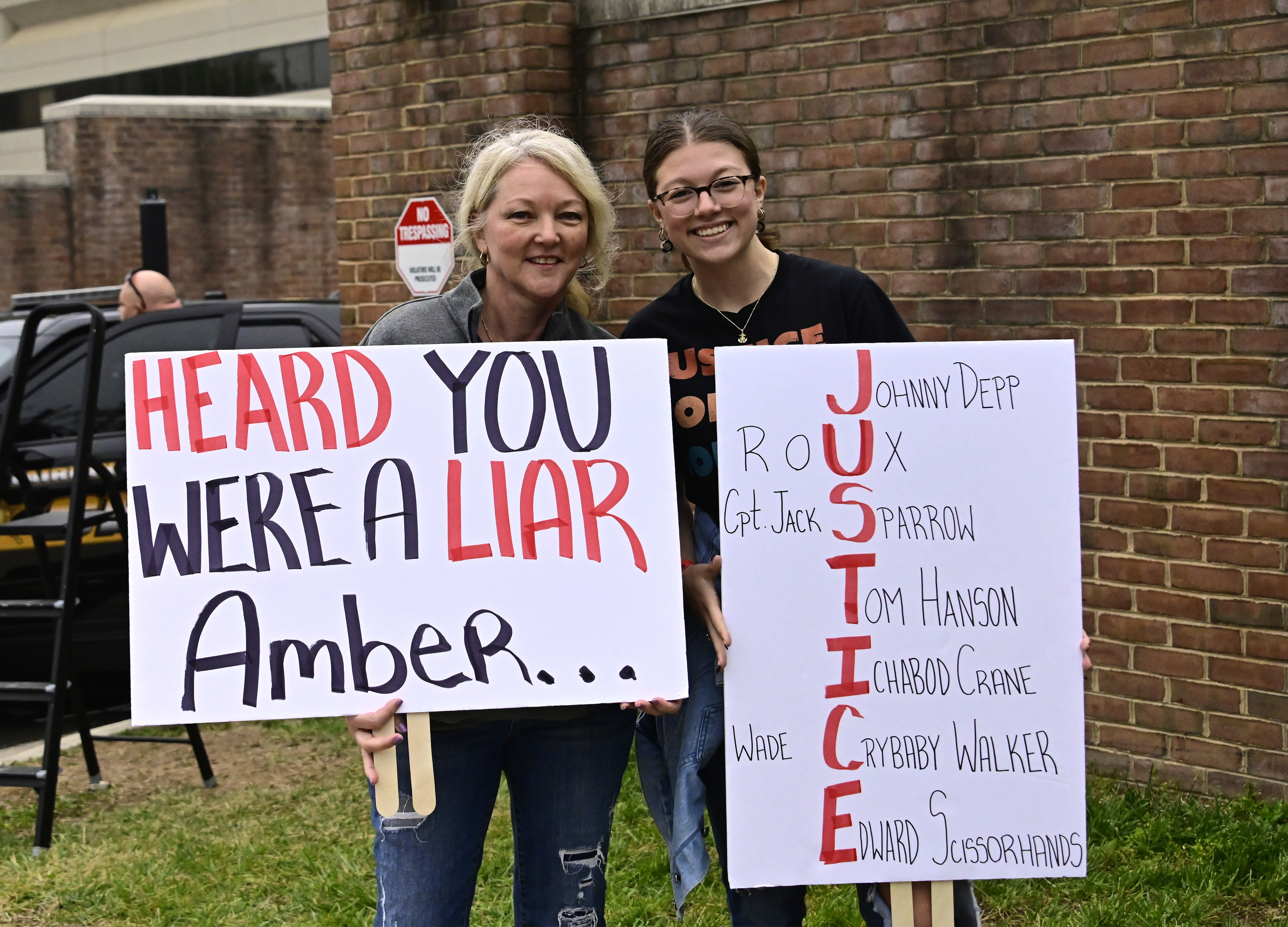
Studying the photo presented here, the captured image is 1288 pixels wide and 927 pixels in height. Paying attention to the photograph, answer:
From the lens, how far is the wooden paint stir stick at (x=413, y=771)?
245 centimetres

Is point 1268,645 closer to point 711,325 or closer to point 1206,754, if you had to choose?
point 1206,754

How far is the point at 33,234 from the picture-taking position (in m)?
20.2

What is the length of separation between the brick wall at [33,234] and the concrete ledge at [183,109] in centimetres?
97

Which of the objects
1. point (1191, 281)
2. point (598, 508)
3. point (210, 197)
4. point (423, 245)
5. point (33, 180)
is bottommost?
point (598, 508)

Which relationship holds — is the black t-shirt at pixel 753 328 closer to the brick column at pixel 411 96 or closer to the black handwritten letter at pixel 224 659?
the black handwritten letter at pixel 224 659

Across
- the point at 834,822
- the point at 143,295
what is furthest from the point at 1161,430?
the point at 143,295

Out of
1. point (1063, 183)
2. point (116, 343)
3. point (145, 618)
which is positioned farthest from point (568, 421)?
point (116, 343)

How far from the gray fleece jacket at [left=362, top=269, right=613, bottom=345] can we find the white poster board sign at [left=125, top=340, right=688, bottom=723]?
0.23ft

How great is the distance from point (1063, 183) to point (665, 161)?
238 cm

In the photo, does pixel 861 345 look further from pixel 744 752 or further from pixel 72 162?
pixel 72 162

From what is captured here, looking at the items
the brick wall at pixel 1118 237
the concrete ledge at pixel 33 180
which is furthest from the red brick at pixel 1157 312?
the concrete ledge at pixel 33 180

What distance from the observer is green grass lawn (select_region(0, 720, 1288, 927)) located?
3.83m

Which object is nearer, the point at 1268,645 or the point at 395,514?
the point at 395,514

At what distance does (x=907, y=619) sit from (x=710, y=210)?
807 mm
